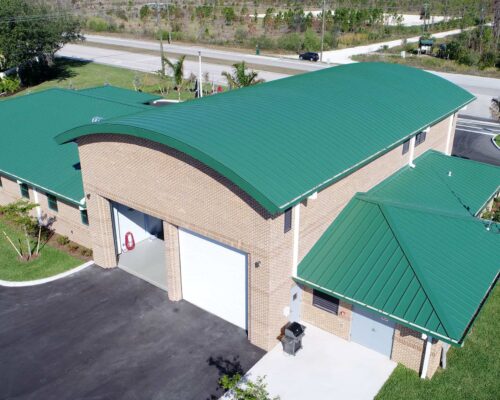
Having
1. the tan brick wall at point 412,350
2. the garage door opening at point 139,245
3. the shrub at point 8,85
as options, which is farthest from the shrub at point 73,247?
the shrub at point 8,85

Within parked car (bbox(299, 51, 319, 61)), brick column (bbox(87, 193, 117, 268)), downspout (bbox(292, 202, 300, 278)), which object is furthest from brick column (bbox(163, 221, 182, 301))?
parked car (bbox(299, 51, 319, 61))

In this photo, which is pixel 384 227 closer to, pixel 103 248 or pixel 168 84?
pixel 103 248

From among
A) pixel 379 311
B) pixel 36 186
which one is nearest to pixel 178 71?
pixel 36 186

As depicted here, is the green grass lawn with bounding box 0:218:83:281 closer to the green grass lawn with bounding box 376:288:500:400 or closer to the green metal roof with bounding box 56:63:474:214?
the green metal roof with bounding box 56:63:474:214

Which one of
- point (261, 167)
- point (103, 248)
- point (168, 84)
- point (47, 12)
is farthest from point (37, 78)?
point (261, 167)

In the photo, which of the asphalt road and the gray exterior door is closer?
the gray exterior door

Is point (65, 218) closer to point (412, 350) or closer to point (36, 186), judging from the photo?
point (36, 186)

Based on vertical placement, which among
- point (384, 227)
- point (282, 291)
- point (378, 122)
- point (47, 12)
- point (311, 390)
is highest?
point (47, 12)
